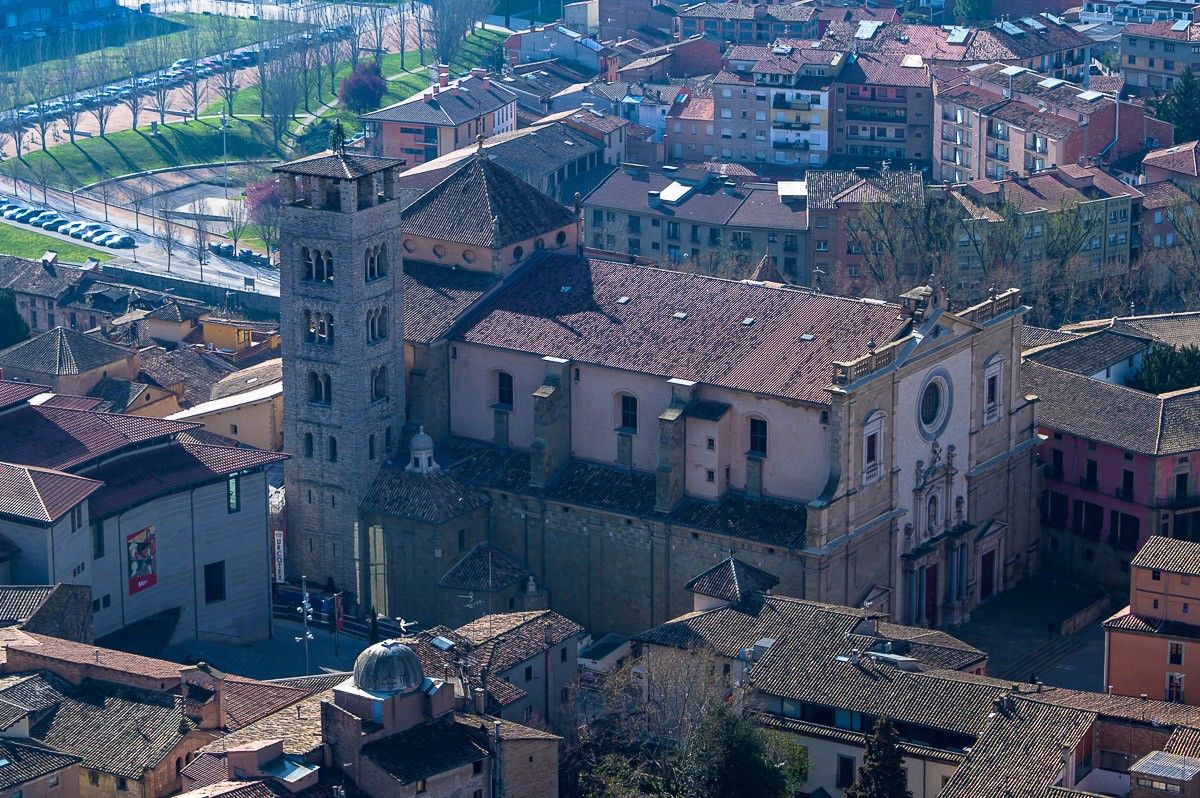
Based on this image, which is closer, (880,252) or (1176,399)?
(1176,399)

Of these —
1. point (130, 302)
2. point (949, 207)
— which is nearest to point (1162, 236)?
point (949, 207)

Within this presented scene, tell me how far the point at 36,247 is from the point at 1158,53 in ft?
230

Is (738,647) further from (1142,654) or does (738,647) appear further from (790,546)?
(1142,654)

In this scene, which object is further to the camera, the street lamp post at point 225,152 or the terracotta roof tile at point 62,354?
the street lamp post at point 225,152

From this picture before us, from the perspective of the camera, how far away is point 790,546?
3524 inches

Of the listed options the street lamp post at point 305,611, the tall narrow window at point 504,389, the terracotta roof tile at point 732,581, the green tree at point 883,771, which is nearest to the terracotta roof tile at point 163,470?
the street lamp post at point 305,611

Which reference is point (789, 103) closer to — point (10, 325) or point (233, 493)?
point (10, 325)

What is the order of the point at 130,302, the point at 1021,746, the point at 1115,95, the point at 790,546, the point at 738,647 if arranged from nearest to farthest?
the point at 1021,746
the point at 738,647
the point at 790,546
the point at 130,302
the point at 1115,95

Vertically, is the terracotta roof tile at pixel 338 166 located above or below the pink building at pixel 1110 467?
above

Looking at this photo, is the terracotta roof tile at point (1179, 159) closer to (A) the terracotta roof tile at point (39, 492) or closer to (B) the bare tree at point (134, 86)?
(B) the bare tree at point (134, 86)

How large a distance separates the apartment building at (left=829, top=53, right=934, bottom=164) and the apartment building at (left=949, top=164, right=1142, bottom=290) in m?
21.4

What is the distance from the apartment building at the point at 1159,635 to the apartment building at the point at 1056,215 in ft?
153

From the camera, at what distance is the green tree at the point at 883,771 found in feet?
247

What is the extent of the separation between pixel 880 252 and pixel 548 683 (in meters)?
54.6
